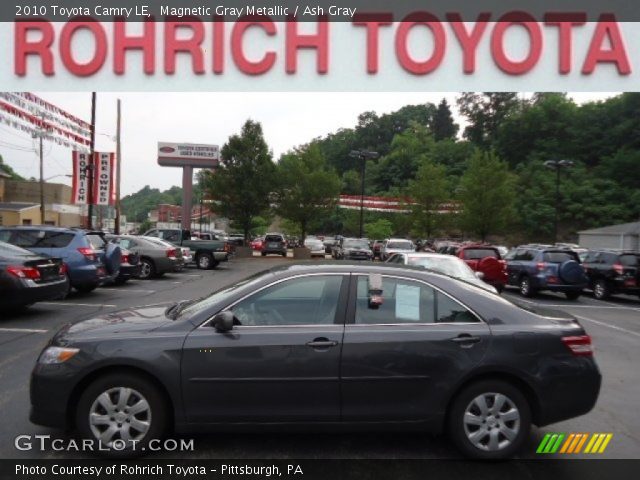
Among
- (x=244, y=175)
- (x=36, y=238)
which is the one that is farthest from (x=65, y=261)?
(x=244, y=175)

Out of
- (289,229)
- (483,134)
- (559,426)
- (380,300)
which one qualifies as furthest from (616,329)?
(483,134)

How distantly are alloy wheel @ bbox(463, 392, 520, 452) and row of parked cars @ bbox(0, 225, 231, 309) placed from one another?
319 inches

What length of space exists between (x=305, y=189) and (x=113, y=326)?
35.4m

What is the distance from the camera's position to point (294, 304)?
4.31m

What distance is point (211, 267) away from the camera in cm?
2436

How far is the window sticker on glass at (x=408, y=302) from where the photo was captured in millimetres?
4254

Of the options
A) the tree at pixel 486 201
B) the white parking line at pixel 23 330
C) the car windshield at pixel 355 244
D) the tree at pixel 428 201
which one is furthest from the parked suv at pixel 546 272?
the tree at pixel 428 201

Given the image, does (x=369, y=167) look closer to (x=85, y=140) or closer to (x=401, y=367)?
(x=85, y=140)

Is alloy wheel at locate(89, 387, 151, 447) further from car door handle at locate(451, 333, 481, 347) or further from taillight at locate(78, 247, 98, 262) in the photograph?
taillight at locate(78, 247, 98, 262)

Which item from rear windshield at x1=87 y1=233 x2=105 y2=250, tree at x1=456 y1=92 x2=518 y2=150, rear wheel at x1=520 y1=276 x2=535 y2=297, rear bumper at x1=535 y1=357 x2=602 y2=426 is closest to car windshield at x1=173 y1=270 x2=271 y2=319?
rear bumper at x1=535 y1=357 x2=602 y2=426

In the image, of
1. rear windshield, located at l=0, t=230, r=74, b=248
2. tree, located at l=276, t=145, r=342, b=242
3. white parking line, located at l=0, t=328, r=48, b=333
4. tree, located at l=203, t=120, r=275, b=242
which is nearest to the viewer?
white parking line, located at l=0, t=328, r=48, b=333

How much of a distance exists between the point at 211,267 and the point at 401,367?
69.2ft

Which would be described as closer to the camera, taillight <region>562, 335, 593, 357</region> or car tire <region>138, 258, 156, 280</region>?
taillight <region>562, 335, 593, 357</region>

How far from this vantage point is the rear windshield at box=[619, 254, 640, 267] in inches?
651
